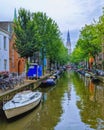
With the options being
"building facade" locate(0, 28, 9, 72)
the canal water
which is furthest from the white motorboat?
"building facade" locate(0, 28, 9, 72)

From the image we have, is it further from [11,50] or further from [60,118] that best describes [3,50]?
[60,118]

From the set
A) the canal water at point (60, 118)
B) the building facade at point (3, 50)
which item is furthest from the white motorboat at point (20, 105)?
the building facade at point (3, 50)

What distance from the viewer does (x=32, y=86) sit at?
157 feet

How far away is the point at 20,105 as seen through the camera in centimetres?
2583

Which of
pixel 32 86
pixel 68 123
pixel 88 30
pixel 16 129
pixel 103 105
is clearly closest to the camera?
pixel 16 129

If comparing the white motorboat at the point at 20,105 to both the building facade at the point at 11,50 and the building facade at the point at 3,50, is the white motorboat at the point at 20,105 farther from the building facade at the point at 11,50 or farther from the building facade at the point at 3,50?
the building facade at the point at 11,50

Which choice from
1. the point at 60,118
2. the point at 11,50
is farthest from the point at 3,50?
the point at 60,118

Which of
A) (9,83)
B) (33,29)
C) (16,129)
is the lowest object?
(16,129)

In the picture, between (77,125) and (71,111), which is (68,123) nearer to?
(77,125)

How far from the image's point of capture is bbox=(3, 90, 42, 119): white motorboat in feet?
80.0

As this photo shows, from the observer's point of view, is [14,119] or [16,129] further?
[14,119]

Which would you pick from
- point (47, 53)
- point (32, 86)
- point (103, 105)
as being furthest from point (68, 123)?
point (47, 53)

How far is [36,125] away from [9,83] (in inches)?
471

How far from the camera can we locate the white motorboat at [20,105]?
24.4 meters
